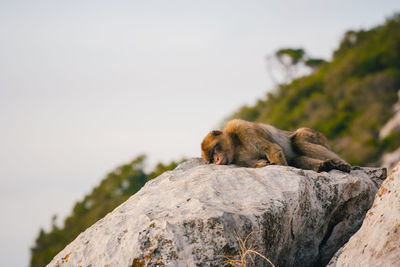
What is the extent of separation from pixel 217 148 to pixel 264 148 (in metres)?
0.78

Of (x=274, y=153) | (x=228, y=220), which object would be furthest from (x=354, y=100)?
(x=228, y=220)

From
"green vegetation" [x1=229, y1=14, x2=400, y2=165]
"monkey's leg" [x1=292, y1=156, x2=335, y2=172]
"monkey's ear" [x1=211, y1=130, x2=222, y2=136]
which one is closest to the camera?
"monkey's leg" [x1=292, y1=156, x2=335, y2=172]

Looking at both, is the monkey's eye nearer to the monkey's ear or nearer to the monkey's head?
the monkey's head

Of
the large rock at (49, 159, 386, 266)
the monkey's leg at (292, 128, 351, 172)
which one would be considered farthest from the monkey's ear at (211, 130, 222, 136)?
the large rock at (49, 159, 386, 266)

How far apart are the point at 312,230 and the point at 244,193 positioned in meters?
0.99

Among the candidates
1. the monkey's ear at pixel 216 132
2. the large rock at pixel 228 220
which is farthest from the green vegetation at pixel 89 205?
the large rock at pixel 228 220

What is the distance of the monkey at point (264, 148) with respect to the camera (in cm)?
674

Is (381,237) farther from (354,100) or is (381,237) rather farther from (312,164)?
(354,100)

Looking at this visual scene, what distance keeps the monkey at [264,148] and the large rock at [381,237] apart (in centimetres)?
218

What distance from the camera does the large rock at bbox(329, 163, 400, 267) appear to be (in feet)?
12.6

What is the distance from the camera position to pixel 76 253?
15.3 ft

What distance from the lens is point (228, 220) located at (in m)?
4.23

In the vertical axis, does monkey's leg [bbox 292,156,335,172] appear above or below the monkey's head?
below

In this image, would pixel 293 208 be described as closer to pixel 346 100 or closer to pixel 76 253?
pixel 76 253
